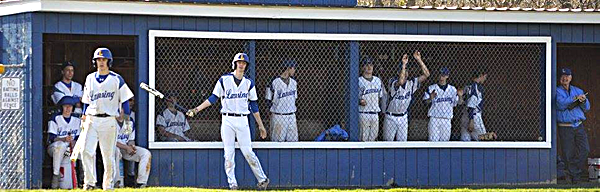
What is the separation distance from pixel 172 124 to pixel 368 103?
283 cm

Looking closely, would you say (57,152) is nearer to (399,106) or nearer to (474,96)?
(399,106)

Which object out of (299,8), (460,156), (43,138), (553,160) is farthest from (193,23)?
(553,160)

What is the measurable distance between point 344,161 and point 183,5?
3.19 m

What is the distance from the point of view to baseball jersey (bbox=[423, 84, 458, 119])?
17641mm

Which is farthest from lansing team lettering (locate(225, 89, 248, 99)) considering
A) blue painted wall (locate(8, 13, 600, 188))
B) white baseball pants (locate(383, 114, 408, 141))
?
white baseball pants (locate(383, 114, 408, 141))

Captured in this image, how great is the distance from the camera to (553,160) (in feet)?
58.1

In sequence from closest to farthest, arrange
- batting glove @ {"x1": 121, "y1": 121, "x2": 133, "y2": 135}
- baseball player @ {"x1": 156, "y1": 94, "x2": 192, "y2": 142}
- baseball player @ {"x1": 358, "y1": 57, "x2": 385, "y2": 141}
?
batting glove @ {"x1": 121, "y1": 121, "x2": 133, "y2": 135}, baseball player @ {"x1": 156, "y1": 94, "x2": 192, "y2": 142}, baseball player @ {"x1": 358, "y1": 57, "x2": 385, "y2": 141}

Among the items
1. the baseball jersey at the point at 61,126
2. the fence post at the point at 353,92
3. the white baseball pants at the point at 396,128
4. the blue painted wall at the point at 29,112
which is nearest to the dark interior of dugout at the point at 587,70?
the white baseball pants at the point at 396,128

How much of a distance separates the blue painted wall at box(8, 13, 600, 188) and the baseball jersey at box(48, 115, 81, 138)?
44 centimetres

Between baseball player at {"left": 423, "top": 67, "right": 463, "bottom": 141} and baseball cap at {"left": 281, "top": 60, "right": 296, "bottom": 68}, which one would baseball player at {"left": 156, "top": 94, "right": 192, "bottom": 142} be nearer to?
baseball cap at {"left": 281, "top": 60, "right": 296, "bottom": 68}

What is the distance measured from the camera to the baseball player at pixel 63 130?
632 inches

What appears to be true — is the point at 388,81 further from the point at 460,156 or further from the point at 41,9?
the point at 41,9

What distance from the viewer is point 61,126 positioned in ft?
53.3

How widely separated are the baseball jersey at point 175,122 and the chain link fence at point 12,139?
6.52 feet
